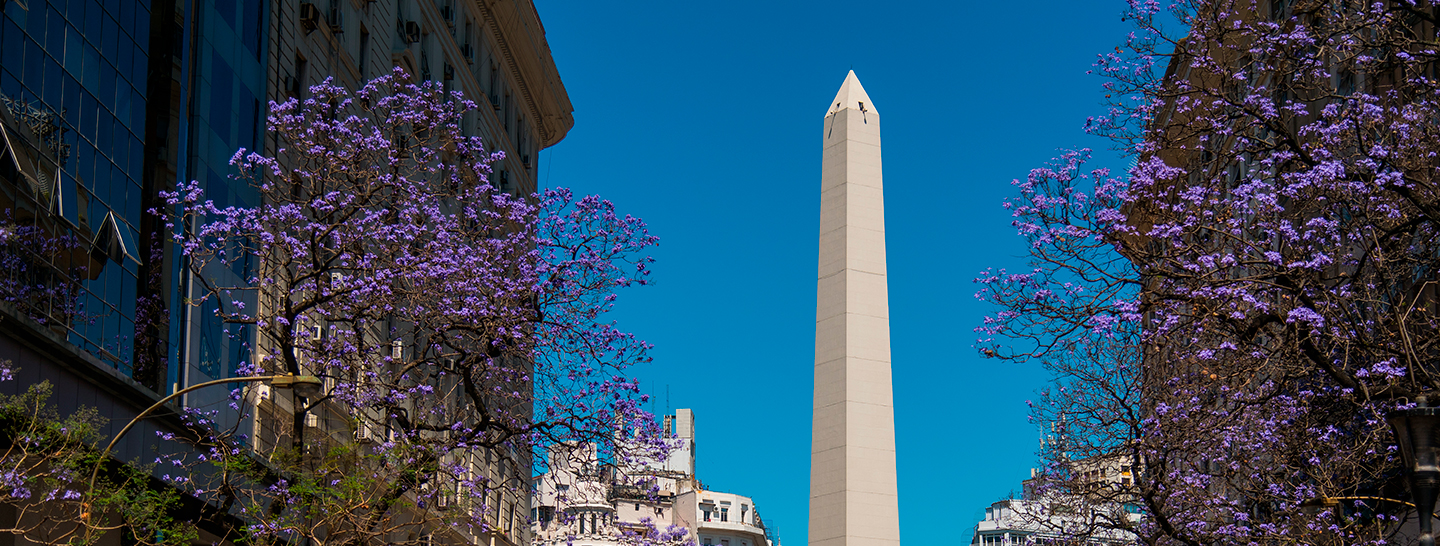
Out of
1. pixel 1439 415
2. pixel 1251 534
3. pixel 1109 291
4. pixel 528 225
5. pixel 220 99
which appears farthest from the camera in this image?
pixel 220 99

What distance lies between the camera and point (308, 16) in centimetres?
2941

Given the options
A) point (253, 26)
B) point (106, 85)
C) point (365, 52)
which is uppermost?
point (365, 52)

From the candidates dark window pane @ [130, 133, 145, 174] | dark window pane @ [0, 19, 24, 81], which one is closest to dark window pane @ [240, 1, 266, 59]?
dark window pane @ [130, 133, 145, 174]

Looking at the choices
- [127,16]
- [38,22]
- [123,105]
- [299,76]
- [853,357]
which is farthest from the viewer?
[853,357]

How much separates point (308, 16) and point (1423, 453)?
21919 millimetres

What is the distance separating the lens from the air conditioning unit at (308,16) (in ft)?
96.5

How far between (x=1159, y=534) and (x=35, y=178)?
16920mm

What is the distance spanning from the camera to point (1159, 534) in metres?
25.4

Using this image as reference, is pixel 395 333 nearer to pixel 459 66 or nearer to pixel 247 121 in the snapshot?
pixel 247 121

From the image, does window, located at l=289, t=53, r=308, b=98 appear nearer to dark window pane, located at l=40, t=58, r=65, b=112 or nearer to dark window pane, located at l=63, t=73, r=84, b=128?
dark window pane, located at l=63, t=73, r=84, b=128

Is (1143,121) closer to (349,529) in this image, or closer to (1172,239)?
(1172,239)

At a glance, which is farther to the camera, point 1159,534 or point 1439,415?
point 1159,534

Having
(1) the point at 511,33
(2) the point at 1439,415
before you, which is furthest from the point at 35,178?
(1) the point at 511,33

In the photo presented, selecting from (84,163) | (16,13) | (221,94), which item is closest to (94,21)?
(84,163)
